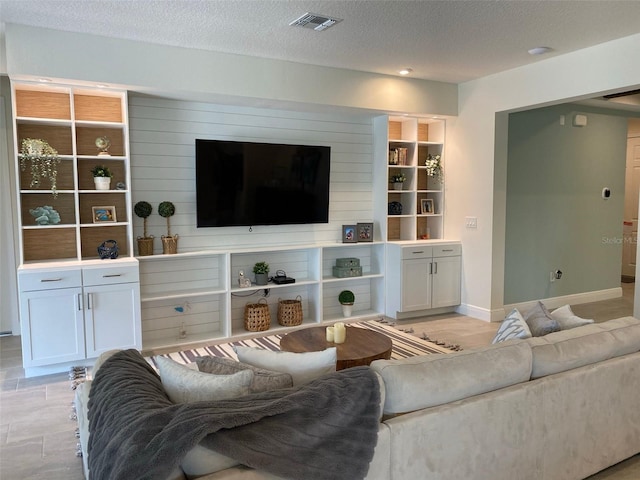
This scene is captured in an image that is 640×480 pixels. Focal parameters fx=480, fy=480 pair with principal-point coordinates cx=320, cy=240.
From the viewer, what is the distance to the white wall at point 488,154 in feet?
15.4

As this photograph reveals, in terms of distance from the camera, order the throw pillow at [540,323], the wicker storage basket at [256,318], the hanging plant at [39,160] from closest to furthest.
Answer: the throw pillow at [540,323] < the hanging plant at [39,160] < the wicker storage basket at [256,318]

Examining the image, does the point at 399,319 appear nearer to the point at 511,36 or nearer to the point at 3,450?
the point at 511,36

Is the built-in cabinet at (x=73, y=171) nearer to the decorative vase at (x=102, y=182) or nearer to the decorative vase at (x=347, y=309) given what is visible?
the decorative vase at (x=102, y=182)

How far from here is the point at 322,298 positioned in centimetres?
542

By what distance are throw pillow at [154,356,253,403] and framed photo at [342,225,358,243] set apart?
151 inches

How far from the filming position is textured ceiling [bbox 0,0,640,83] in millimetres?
3365

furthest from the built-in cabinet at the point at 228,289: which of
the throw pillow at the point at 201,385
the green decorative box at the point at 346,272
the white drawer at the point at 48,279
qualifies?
the throw pillow at the point at 201,385

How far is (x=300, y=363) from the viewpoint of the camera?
1.95 meters

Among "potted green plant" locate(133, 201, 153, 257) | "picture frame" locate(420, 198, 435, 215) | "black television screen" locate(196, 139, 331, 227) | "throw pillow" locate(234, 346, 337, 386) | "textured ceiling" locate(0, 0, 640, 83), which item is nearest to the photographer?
"throw pillow" locate(234, 346, 337, 386)

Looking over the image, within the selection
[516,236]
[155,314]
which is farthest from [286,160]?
[516,236]

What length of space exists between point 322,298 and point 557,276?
3163 millimetres

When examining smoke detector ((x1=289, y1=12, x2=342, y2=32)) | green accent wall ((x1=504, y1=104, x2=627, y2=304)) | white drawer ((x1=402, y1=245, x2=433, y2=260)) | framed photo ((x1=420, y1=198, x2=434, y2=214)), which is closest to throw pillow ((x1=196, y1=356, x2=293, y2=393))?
smoke detector ((x1=289, y1=12, x2=342, y2=32))

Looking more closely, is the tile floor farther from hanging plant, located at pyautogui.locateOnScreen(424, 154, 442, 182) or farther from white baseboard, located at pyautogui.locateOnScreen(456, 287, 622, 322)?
hanging plant, located at pyautogui.locateOnScreen(424, 154, 442, 182)

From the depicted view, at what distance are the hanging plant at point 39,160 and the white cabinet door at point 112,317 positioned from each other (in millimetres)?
965
